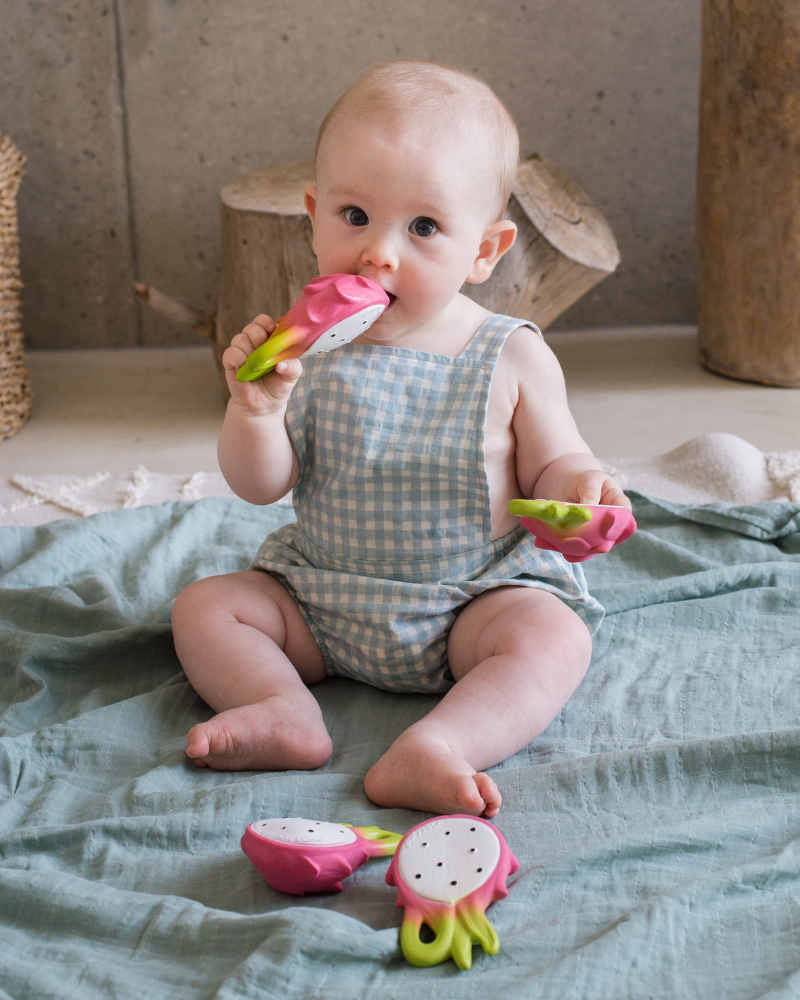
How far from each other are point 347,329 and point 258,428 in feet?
0.41

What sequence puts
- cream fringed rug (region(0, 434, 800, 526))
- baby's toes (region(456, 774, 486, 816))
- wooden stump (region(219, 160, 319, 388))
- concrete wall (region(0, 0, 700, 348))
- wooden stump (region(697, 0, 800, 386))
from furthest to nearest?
concrete wall (region(0, 0, 700, 348))
wooden stump (region(697, 0, 800, 386))
wooden stump (region(219, 160, 319, 388))
cream fringed rug (region(0, 434, 800, 526))
baby's toes (region(456, 774, 486, 816))

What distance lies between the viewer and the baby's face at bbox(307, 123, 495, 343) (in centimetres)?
81

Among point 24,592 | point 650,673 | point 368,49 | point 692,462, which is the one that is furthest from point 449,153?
point 368,49

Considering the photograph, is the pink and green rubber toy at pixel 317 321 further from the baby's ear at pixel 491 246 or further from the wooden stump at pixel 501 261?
the wooden stump at pixel 501 261

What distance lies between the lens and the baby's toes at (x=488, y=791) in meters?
0.71

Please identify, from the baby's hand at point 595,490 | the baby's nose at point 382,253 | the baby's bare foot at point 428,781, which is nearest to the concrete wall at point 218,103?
the baby's nose at point 382,253

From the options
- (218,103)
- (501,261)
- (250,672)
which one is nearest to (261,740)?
(250,672)

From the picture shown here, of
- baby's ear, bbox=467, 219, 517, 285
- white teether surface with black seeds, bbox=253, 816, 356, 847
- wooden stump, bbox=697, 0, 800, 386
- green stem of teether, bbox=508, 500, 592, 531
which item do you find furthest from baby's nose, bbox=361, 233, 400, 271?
wooden stump, bbox=697, 0, 800, 386

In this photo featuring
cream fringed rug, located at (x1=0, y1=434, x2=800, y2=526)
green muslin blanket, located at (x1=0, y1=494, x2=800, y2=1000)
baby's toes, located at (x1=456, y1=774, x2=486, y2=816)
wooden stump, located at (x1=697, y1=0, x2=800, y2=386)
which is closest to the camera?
green muslin blanket, located at (x1=0, y1=494, x2=800, y2=1000)

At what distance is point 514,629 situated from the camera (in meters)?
0.85

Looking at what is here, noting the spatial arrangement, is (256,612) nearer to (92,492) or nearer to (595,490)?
(595,490)

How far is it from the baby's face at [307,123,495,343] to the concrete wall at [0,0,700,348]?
5.49ft

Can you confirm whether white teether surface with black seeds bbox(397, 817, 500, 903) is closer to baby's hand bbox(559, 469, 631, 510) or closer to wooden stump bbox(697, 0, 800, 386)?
baby's hand bbox(559, 469, 631, 510)

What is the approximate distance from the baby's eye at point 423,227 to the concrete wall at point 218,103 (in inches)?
67.1
